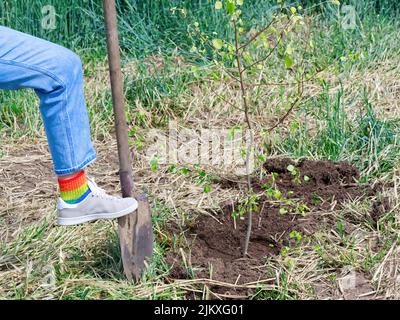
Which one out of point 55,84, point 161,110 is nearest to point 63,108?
point 55,84

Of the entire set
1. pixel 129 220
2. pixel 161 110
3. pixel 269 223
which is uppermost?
pixel 129 220

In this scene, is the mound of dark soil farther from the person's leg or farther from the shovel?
the person's leg

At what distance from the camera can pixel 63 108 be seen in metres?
3.07

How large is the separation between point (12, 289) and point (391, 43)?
9.64 feet

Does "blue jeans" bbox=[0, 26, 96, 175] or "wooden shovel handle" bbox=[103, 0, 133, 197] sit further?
"wooden shovel handle" bbox=[103, 0, 133, 197]

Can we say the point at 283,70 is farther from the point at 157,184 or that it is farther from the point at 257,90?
the point at 157,184

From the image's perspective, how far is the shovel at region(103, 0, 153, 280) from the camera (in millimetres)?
3213

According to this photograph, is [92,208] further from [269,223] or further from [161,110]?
[161,110]

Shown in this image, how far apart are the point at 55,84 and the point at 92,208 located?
0.51 meters

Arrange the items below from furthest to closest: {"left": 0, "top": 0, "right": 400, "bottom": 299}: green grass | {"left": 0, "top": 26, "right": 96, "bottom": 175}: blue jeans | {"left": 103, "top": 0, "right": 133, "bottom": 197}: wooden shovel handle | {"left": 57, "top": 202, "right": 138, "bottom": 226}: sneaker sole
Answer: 1. {"left": 0, "top": 0, "right": 400, "bottom": 299}: green grass
2. {"left": 57, "top": 202, "right": 138, "bottom": 226}: sneaker sole
3. {"left": 103, "top": 0, "right": 133, "bottom": 197}: wooden shovel handle
4. {"left": 0, "top": 26, "right": 96, "bottom": 175}: blue jeans

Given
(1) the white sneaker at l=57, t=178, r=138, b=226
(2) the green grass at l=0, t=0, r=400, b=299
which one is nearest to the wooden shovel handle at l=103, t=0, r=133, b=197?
(1) the white sneaker at l=57, t=178, r=138, b=226

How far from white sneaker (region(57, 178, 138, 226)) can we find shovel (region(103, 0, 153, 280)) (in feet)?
0.25

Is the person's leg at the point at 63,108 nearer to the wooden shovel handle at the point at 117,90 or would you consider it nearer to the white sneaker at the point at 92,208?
the white sneaker at the point at 92,208

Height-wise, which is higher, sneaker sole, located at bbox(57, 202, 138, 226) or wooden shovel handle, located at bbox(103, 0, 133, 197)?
wooden shovel handle, located at bbox(103, 0, 133, 197)
